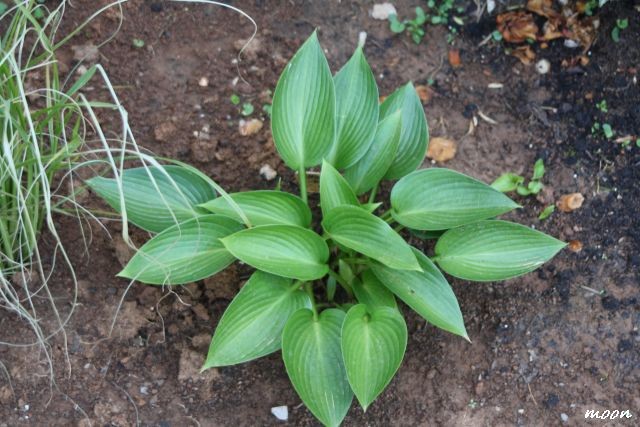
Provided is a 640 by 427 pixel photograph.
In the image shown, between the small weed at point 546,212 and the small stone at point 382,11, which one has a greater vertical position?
the small stone at point 382,11

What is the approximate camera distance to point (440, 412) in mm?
1813

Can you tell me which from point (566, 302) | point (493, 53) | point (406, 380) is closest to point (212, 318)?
point (406, 380)

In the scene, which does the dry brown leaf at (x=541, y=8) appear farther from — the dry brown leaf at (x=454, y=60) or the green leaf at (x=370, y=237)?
the green leaf at (x=370, y=237)

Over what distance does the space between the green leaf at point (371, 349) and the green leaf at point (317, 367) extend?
8cm

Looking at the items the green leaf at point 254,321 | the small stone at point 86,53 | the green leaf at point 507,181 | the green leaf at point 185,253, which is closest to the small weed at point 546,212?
the green leaf at point 507,181

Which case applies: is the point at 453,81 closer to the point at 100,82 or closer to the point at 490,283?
the point at 490,283

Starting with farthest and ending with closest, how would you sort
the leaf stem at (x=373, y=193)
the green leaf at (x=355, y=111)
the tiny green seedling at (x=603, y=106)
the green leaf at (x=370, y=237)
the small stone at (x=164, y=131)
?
the tiny green seedling at (x=603, y=106) < the small stone at (x=164, y=131) < the leaf stem at (x=373, y=193) < the green leaf at (x=355, y=111) < the green leaf at (x=370, y=237)

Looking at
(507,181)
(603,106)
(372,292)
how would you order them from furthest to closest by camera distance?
(603,106) → (507,181) → (372,292)

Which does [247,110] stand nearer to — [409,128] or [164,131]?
[164,131]

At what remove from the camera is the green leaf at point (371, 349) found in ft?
4.90

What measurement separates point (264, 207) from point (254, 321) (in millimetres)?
261

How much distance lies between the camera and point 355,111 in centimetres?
171

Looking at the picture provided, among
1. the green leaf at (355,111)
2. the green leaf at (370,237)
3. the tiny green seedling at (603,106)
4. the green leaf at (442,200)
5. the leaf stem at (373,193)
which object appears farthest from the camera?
the tiny green seedling at (603,106)

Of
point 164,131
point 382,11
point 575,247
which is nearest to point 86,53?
point 164,131
